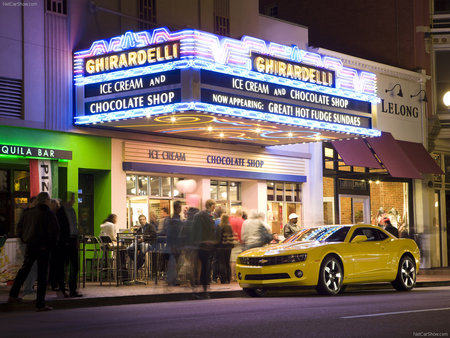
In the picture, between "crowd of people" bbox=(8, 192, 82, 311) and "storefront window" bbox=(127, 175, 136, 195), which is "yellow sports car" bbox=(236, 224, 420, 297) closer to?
"crowd of people" bbox=(8, 192, 82, 311)

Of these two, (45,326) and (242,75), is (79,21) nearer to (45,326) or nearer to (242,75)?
(242,75)

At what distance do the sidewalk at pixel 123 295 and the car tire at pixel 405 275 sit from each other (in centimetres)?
354

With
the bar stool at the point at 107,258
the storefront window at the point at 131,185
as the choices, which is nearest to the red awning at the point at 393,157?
the storefront window at the point at 131,185

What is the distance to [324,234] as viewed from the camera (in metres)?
17.5

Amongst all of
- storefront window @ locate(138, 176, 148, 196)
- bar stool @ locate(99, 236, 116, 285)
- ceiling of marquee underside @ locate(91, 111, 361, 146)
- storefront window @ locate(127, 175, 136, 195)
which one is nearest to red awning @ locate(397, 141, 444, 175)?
ceiling of marquee underside @ locate(91, 111, 361, 146)

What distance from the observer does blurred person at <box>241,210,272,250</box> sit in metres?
19.5

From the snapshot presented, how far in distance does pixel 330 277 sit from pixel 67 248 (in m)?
5.29

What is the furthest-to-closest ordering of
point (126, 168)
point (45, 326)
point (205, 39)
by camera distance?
point (126, 168), point (205, 39), point (45, 326)

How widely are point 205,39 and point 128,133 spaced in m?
4.43

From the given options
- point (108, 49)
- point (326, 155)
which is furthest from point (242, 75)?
point (326, 155)

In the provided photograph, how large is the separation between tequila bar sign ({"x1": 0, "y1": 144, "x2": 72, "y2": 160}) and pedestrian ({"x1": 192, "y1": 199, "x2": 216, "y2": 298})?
493cm

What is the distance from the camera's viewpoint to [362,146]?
30219 millimetres

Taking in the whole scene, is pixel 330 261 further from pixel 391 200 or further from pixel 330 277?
pixel 391 200

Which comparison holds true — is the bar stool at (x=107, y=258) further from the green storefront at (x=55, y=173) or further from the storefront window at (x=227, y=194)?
the storefront window at (x=227, y=194)
